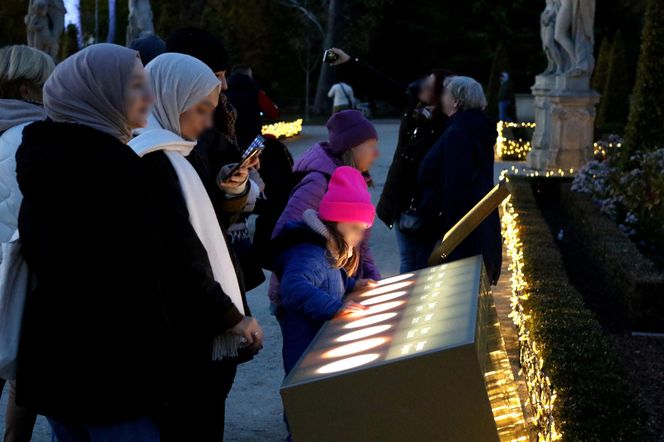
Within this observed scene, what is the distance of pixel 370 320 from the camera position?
9.53 feet

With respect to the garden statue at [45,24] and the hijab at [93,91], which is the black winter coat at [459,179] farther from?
the garden statue at [45,24]

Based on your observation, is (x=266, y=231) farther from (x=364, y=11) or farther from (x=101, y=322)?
(x=364, y=11)

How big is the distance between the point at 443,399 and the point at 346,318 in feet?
2.63

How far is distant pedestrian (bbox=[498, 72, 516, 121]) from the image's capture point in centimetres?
2725

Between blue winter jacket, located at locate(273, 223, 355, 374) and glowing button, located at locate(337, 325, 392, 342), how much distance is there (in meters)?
0.58

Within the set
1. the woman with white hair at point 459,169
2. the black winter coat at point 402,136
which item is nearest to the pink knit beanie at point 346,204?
the woman with white hair at point 459,169

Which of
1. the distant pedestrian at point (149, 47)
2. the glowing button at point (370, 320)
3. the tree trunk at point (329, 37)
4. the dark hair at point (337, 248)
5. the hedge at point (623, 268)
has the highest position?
the distant pedestrian at point (149, 47)

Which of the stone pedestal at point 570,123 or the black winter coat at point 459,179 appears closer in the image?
the black winter coat at point 459,179

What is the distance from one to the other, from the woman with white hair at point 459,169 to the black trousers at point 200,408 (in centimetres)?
238

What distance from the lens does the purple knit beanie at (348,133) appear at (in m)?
4.43

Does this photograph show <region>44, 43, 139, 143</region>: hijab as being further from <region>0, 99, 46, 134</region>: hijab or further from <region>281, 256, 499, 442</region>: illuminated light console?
<region>0, 99, 46, 134</region>: hijab

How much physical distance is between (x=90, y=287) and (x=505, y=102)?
25.7m

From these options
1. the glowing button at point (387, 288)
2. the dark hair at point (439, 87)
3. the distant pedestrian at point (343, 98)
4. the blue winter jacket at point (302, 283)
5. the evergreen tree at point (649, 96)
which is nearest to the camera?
the glowing button at point (387, 288)

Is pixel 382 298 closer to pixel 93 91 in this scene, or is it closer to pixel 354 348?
pixel 354 348
